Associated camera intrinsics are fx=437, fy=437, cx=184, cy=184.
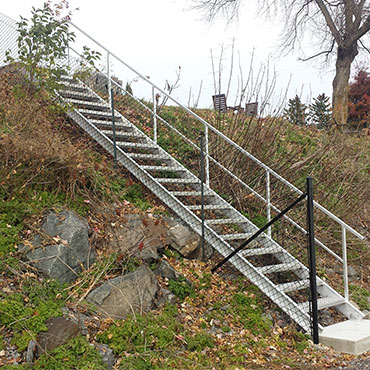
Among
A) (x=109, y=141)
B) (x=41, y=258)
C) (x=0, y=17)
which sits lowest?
(x=41, y=258)

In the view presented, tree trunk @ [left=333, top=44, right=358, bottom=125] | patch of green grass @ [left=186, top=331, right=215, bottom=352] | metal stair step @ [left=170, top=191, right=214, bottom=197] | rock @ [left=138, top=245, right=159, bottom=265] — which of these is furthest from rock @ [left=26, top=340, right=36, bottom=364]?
tree trunk @ [left=333, top=44, right=358, bottom=125]

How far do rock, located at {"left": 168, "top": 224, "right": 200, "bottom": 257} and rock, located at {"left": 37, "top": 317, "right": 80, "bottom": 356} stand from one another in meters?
2.30

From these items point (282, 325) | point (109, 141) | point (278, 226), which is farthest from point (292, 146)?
point (282, 325)

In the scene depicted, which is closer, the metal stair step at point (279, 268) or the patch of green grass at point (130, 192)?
the metal stair step at point (279, 268)

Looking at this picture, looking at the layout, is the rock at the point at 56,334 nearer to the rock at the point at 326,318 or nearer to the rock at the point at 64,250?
the rock at the point at 64,250

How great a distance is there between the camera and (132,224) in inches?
224

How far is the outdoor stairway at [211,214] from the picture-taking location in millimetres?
5566

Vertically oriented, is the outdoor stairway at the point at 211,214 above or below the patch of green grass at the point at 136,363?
above

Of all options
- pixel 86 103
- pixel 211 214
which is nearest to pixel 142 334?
pixel 211 214

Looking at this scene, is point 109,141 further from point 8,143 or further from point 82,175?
point 8,143

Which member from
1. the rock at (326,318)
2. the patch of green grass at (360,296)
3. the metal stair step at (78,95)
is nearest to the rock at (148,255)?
the rock at (326,318)

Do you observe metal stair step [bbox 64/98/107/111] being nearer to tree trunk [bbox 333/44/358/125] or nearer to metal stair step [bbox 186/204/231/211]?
metal stair step [bbox 186/204/231/211]

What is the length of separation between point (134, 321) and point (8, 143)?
2796 millimetres

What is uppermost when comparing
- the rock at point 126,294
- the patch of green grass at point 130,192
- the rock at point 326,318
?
the patch of green grass at point 130,192
